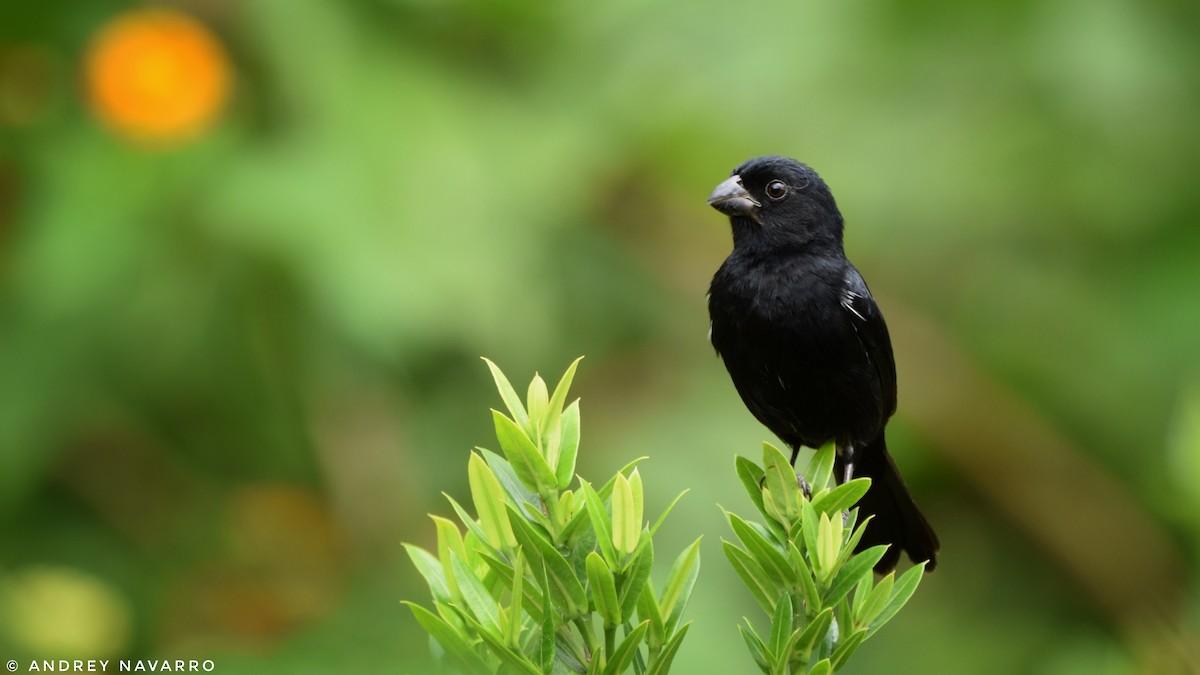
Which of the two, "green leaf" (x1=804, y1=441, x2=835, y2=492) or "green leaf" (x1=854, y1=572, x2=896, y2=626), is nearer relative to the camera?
"green leaf" (x1=854, y1=572, x2=896, y2=626)

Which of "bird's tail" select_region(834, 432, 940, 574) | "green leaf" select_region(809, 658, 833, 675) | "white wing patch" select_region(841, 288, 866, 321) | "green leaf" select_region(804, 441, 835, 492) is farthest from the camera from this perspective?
"white wing patch" select_region(841, 288, 866, 321)

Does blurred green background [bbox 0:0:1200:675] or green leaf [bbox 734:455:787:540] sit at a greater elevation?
blurred green background [bbox 0:0:1200:675]

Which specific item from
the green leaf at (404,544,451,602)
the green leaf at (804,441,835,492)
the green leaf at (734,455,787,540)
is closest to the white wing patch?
the green leaf at (804,441,835,492)

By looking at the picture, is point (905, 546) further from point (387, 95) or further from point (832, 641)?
point (387, 95)

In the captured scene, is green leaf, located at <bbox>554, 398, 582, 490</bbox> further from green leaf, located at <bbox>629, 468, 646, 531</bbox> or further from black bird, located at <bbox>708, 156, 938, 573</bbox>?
black bird, located at <bbox>708, 156, 938, 573</bbox>

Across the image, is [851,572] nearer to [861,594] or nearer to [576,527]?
[861,594]

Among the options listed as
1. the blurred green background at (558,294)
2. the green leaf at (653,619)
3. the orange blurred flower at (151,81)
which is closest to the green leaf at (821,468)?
the green leaf at (653,619)

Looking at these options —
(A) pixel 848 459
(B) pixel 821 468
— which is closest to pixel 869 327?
(A) pixel 848 459

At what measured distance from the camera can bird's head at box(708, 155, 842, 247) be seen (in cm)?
330

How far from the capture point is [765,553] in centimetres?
181

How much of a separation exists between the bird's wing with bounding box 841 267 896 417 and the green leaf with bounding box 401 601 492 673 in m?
1.66

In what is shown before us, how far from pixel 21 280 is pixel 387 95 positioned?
4.14ft

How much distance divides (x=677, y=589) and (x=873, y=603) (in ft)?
0.94

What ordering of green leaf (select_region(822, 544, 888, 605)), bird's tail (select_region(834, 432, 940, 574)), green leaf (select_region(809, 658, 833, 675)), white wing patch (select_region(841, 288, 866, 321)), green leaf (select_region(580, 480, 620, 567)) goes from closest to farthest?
green leaf (select_region(809, 658, 833, 675)) → green leaf (select_region(580, 480, 620, 567)) → green leaf (select_region(822, 544, 888, 605)) → bird's tail (select_region(834, 432, 940, 574)) → white wing patch (select_region(841, 288, 866, 321))
